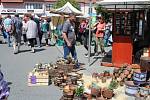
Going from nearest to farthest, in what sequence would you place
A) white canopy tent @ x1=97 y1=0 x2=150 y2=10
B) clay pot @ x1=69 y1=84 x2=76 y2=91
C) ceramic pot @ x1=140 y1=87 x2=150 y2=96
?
ceramic pot @ x1=140 y1=87 x2=150 y2=96 < clay pot @ x1=69 y1=84 x2=76 y2=91 < white canopy tent @ x1=97 y1=0 x2=150 y2=10

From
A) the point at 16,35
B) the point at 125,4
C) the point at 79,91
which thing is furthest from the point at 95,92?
the point at 16,35

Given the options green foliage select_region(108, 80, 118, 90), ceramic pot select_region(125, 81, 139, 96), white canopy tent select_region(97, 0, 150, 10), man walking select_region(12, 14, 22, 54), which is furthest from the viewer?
man walking select_region(12, 14, 22, 54)

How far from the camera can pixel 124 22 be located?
14680mm

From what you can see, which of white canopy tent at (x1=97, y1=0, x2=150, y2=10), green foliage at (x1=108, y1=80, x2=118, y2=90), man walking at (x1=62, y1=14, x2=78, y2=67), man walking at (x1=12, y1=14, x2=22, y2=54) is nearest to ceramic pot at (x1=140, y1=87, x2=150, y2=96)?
green foliage at (x1=108, y1=80, x2=118, y2=90)

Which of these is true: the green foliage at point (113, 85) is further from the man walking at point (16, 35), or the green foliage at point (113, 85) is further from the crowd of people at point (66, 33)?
the man walking at point (16, 35)

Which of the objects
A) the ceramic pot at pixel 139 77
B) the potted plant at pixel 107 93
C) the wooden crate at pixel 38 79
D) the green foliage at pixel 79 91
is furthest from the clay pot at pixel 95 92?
the wooden crate at pixel 38 79

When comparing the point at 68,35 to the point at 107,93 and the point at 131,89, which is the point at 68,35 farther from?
the point at 107,93

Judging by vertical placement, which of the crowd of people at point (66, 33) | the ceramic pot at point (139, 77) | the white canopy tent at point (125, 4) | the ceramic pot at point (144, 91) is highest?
the white canopy tent at point (125, 4)

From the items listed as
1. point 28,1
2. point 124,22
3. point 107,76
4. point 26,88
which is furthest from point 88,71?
point 28,1

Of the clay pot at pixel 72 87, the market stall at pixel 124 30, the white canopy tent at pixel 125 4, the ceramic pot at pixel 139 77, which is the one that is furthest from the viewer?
the market stall at pixel 124 30

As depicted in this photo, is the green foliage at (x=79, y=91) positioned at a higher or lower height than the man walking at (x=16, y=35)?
lower

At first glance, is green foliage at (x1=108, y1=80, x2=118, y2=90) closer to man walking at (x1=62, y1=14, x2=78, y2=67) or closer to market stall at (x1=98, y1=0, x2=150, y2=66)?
man walking at (x1=62, y1=14, x2=78, y2=67)

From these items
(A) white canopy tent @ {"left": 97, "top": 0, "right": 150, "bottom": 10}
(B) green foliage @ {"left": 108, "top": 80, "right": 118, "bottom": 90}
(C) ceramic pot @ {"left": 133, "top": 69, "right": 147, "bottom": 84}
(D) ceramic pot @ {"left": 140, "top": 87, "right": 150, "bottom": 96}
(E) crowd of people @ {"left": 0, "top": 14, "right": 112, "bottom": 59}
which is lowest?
(B) green foliage @ {"left": 108, "top": 80, "right": 118, "bottom": 90}

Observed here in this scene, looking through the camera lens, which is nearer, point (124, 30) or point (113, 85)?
point (113, 85)
